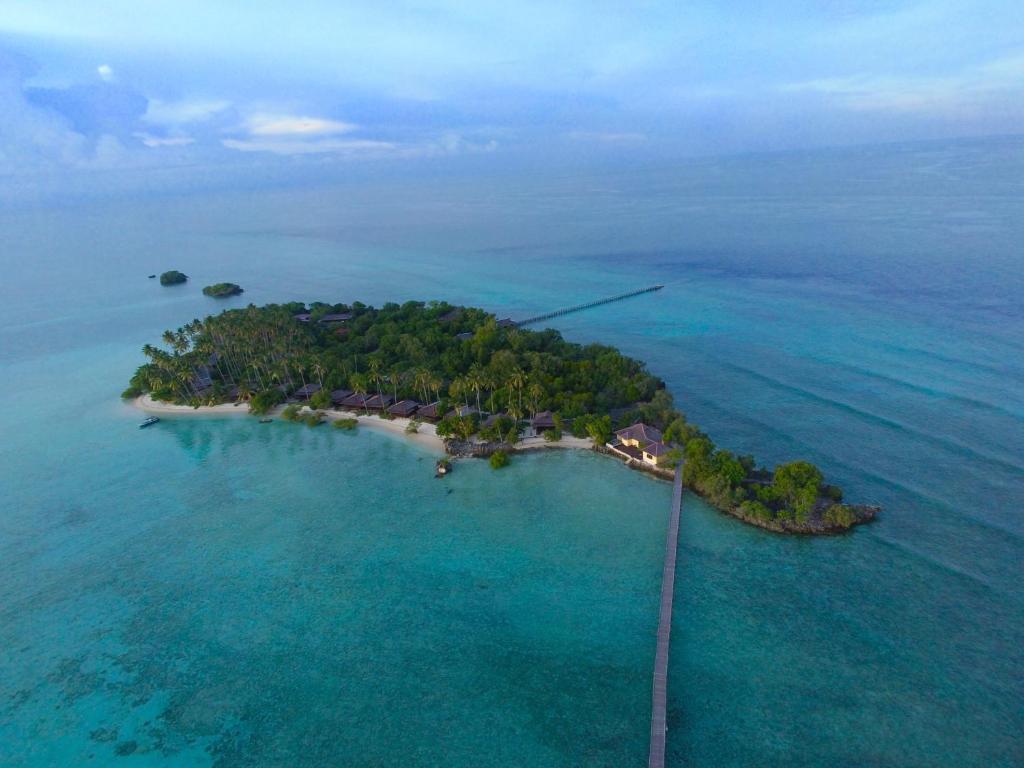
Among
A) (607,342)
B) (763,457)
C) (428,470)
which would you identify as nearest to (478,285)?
(607,342)

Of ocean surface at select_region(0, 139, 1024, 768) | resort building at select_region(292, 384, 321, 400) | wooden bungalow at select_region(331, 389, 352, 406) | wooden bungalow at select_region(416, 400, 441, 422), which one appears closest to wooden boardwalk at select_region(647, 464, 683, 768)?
ocean surface at select_region(0, 139, 1024, 768)

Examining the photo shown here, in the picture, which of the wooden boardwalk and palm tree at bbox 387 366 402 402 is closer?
the wooden boardwalk

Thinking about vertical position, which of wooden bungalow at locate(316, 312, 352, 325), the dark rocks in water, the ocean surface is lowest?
the dark rocks in water

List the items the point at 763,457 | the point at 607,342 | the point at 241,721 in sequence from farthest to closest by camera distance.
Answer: the point at 607,342 < the point at 763,457 < the point at 241,721

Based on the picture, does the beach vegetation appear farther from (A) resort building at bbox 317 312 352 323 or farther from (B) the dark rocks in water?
(B) the dark rocks in water

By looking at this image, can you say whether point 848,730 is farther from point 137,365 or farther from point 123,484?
point 137,365

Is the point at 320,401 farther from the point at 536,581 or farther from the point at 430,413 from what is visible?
the point at 536,581
